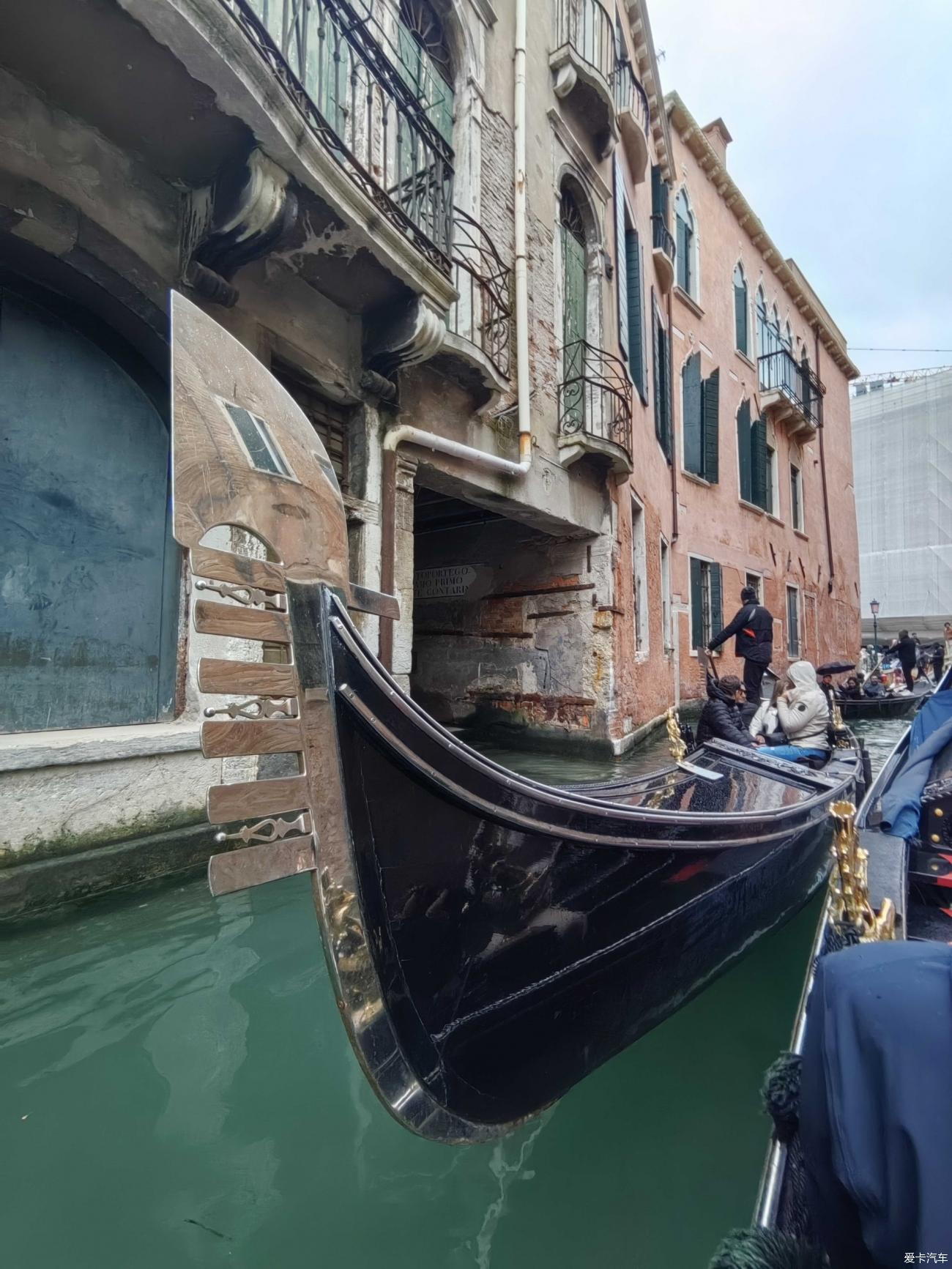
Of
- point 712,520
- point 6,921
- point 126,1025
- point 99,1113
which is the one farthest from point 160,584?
point 712,520

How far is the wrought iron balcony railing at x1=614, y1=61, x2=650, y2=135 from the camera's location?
21.2ft

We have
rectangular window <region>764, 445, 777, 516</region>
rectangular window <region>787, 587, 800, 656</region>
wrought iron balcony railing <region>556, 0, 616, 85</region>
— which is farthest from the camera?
rectangular window <region>787, 587, 800, 656</region>

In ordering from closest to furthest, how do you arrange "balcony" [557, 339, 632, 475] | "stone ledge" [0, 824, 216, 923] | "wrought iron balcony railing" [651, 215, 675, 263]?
"stone ledge" [0, 824, 216, 923]
"balcony" [557, 339, 632, 475]
"wrought iron balcony railing" [651, 215, 675, 263]

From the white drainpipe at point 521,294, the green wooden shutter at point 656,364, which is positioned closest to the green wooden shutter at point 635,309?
the green wooden shutter at point 656,364

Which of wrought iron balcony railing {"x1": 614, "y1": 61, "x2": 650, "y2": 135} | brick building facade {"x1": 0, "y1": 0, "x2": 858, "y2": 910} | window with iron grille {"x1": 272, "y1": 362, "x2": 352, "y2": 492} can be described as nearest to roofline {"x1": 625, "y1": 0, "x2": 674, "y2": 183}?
brick building facade {"x1": 0, "y1": 0, "x2": 858, "y2": 910}

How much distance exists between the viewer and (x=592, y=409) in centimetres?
574

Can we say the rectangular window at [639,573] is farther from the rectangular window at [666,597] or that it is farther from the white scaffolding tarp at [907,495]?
the white scaffolding tarp at [907,495]

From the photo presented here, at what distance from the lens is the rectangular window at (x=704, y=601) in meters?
8.30

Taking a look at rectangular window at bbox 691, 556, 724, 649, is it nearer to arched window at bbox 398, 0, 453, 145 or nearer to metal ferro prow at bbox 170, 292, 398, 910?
arched window at bbox 398, 0, 453, 145

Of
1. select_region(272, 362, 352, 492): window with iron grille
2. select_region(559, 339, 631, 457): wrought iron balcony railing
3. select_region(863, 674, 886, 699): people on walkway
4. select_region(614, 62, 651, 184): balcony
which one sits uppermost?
select_region(614, 62, 651, 184): balcony

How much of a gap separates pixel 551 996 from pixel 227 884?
917 mm

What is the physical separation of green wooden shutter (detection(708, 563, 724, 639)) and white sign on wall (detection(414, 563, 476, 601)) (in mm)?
3615

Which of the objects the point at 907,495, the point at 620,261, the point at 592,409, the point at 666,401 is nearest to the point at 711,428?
the point at 666,401

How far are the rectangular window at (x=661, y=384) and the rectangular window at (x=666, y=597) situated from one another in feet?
3.91
